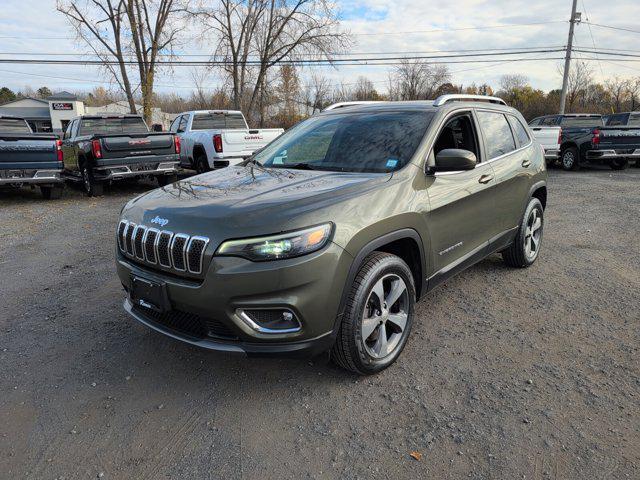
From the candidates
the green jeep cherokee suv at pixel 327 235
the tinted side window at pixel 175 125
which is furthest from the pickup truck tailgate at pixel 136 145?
the green jeep cherokee suv at pixel 327 235

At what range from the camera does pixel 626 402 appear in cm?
273

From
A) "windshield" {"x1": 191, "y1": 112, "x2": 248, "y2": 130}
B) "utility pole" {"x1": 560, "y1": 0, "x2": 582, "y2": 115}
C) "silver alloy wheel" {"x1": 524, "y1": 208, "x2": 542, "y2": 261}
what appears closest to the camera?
"silver alloy wheel" {"x1": 524, "y1": 208, "x2": 542, "y2": 261}

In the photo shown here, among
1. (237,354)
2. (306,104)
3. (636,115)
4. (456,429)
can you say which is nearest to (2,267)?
(237,354)

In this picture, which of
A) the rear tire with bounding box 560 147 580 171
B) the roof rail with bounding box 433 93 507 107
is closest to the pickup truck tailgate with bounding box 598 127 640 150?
the rear tire with bounding box 560 147 580 171

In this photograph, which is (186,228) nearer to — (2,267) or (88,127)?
(2,267)

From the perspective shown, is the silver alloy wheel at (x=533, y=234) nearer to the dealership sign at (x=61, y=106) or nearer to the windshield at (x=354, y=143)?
the windshield at (x=354, y=143)

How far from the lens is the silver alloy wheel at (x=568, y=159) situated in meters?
15.4

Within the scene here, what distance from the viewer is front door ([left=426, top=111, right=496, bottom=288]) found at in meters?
3.40

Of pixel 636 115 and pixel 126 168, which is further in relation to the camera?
pixel 636 115

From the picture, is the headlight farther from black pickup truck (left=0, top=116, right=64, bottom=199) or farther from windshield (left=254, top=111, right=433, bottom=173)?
black pickup truck (left=0, top=116, right=64, bottom=199)

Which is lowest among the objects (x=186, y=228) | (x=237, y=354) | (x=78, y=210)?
(x=78, y=210)

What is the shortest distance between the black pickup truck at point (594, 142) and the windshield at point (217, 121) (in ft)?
32.2

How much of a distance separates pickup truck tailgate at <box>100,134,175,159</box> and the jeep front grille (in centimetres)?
764

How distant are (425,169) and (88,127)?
10.6m
